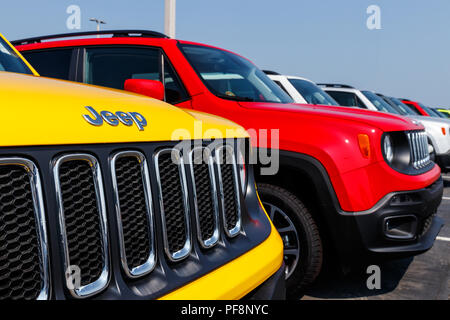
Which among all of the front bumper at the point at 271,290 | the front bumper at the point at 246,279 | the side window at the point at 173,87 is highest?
the side window at the point at 173,87

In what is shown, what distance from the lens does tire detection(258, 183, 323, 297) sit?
10.6ft

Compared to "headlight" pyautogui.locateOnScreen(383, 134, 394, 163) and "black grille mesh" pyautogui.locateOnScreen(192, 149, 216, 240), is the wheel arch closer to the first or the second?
"headlight" pyautogui.locateOnScreen(383, 134, 394, 163)

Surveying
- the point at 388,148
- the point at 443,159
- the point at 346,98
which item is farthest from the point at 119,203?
the point at 346,98

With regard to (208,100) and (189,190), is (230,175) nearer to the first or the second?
(189,190)

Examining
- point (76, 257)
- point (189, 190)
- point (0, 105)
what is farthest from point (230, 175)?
point (0, 105)

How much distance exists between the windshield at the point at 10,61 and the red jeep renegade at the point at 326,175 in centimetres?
62

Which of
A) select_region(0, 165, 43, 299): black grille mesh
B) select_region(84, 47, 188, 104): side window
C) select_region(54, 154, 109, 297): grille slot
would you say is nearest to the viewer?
select_region(0, 165, 43, 299): black grille mesh

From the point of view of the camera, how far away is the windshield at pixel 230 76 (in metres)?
3.70

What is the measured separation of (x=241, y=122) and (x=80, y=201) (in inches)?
85.4

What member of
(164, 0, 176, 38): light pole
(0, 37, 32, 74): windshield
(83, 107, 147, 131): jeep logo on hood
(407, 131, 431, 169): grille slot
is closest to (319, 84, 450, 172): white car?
(164, 0, 176, 38): light pole

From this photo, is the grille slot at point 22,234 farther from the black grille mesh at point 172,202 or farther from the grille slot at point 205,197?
the grille slot at point 205,197

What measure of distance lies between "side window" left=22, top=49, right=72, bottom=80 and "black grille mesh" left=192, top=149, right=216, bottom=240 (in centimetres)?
266

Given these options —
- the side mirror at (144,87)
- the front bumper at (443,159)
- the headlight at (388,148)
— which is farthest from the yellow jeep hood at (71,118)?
the front bumper at (443,159)

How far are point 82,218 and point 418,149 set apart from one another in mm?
3208
